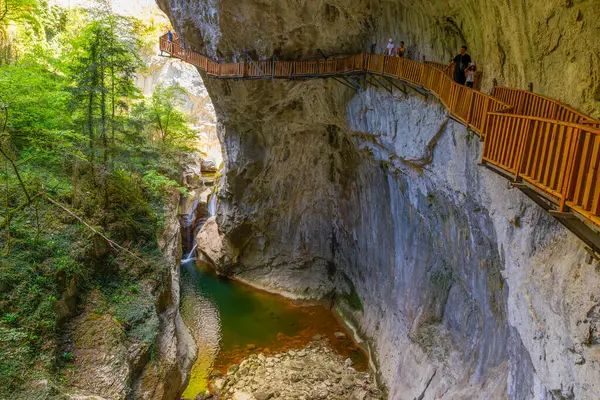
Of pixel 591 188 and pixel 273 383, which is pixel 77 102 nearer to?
pixel 273 383

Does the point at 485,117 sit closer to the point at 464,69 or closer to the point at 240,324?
the point at 464,69

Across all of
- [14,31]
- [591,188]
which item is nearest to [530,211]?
[591,188]

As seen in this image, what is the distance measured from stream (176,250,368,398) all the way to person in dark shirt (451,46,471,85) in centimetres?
1236

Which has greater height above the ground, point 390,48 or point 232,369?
point 390,48

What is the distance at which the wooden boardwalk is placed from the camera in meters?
3.95

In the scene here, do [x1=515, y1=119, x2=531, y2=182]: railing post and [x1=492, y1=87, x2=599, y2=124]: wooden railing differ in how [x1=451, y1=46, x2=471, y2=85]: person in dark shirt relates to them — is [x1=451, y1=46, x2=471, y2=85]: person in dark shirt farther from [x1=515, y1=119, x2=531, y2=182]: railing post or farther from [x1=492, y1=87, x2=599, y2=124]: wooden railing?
[x1=515, y1=119, x2=531, y2=182]: railing post

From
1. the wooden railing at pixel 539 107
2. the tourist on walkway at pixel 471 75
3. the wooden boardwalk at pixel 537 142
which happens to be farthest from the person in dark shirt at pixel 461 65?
the wooden railing at pixel 539 107

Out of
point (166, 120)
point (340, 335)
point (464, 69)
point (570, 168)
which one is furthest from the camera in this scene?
point (166, 120)

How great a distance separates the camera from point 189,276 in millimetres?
24250

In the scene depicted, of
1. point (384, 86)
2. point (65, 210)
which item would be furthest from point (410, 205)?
point (65, 210)

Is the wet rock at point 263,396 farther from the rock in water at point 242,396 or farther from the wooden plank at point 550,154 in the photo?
the wooden plank at point 550,154

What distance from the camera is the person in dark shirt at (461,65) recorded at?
28.2 feet

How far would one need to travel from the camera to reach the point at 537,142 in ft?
16.2

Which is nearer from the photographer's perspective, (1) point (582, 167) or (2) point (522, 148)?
(1) point (582, 167)
